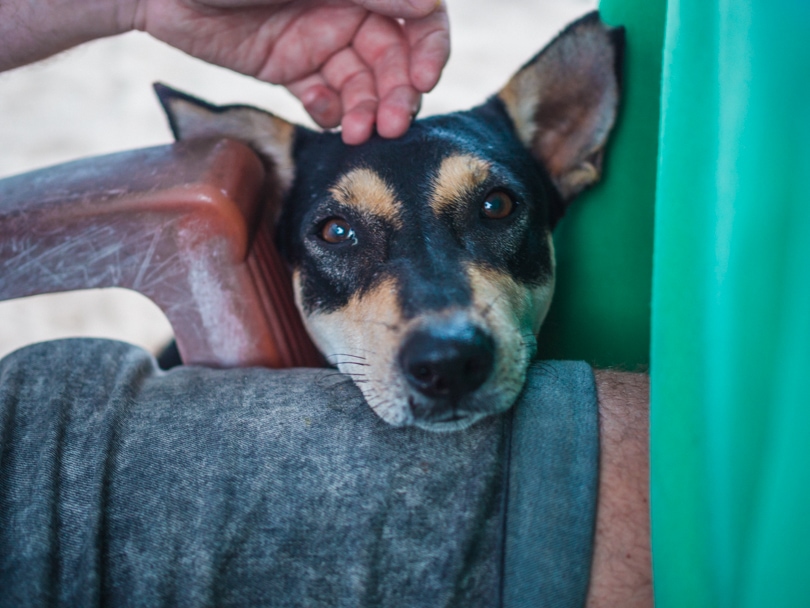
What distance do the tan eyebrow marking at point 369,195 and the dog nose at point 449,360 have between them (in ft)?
1.99

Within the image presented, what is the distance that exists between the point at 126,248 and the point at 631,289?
1.77m

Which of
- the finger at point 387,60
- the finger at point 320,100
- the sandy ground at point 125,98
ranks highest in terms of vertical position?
the finger at point 387,60

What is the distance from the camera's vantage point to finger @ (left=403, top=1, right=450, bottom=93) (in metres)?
2.41

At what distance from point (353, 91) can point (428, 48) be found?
354 mm

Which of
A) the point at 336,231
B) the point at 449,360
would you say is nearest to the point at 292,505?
the point at 449,360

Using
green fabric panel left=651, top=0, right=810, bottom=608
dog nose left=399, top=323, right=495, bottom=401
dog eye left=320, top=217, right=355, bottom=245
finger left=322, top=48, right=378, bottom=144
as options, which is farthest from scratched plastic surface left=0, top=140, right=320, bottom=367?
green fabric panel left=651, top=0, right=810, bottom=608

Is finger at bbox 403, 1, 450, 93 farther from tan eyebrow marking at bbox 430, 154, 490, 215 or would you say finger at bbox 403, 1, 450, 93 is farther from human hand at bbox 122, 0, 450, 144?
tan eyebrow marking at bbox 430, 154, 490, 215

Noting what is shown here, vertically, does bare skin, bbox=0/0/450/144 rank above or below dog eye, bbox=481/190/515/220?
above

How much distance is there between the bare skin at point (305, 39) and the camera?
2.28 m

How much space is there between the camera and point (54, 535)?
131 centimetres

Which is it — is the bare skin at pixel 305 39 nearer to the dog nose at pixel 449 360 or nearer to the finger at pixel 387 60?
the finger at pixel 387 60

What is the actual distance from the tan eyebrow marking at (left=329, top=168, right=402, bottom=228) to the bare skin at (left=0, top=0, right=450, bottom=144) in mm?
222

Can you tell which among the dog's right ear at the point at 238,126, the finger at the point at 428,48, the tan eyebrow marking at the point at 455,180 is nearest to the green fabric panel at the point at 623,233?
the tan eyebrow marking at the point at 455,180

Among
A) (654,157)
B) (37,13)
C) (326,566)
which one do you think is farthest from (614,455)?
(37,13)
